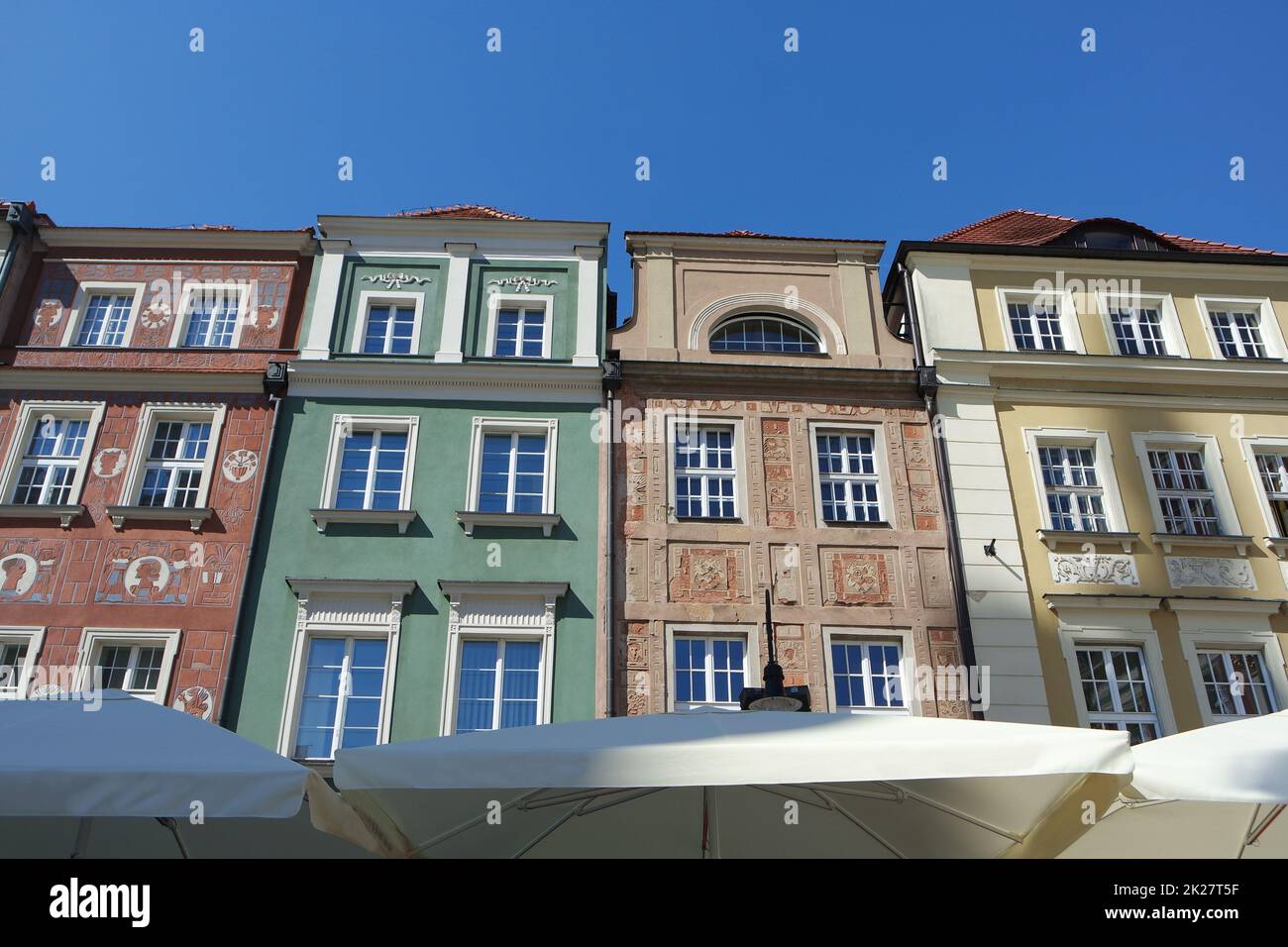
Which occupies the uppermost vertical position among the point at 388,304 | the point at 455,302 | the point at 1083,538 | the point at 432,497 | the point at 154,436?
the point at 388,304

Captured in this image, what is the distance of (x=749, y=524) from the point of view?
13859mm

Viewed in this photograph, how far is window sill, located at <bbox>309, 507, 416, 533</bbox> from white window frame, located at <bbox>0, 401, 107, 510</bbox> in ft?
10.4

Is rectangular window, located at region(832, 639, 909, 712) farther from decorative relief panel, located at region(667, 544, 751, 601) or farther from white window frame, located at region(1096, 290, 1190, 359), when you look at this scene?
white window frame, located at region(1096, 290, 1190, 359)

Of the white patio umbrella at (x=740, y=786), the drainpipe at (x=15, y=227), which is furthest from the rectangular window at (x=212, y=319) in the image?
the white patio umbrella at (x=740, y=786)

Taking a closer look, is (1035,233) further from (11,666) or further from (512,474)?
(11,666)

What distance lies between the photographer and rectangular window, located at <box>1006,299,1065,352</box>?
52.5ft

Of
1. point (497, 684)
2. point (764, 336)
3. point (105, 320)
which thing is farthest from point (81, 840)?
point (764, 336)

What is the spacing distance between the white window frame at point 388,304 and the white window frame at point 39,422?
3587mm

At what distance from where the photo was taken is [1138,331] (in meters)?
16.2

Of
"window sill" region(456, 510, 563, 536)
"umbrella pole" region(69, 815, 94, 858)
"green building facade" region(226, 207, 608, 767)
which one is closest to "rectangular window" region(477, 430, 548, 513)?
"green building facade" region(226, 207, 608, 767)

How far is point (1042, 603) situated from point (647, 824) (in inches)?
322

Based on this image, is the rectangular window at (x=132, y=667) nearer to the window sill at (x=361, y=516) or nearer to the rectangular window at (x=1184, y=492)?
the window sill at (x=361, y=516)

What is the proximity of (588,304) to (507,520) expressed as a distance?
4003 millimetres

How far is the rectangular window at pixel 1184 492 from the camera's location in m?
14.4
